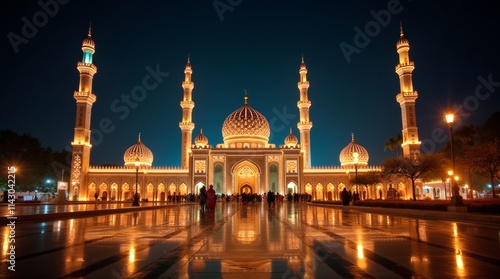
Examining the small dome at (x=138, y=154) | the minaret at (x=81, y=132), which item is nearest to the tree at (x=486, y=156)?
the minaret at (x=81, y=132)

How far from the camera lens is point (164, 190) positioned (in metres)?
45.1

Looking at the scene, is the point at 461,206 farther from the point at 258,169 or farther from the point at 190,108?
the point at 190,108

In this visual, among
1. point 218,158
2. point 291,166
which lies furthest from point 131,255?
point 291,166

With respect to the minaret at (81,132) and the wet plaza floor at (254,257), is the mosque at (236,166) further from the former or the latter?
the wet plaza floor at (254,257)

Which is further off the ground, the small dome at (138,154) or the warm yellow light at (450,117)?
the small dome at (138,154)

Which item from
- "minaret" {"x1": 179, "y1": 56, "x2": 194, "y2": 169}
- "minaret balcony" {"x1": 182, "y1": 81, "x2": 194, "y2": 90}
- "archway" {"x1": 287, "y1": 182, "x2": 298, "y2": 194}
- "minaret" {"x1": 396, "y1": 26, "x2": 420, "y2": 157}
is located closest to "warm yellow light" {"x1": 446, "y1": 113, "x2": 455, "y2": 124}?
"minaret" {"x1": 396, "y1": 26, "x2": 420, "y2": 157}

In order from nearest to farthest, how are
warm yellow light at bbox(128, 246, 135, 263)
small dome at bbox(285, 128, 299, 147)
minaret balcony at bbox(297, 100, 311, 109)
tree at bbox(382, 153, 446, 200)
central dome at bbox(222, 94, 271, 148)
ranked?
warm yellow light at bbox(128, 246, 135, 263) → tree at bbox(382, 153, 446, 200) → central dome at bbox(222, 94, 271, 148) → small dome at bbox(285, 128, 299, 147) → minaret balcony at bbox(297, 100, 311, 109)

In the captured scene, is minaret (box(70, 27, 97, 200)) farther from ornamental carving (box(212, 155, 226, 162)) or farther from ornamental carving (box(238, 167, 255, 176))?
ornamental carving (box(238, 167, 255, 176))

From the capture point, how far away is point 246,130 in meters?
46.9

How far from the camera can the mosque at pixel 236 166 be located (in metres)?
40.8

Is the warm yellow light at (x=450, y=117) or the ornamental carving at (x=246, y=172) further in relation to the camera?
the ornamental carving at (x=246, y=172)

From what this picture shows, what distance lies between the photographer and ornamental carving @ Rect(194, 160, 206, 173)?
140ft

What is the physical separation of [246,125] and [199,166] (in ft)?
27.1

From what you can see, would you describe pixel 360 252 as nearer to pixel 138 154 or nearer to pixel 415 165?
pixel 415 165
